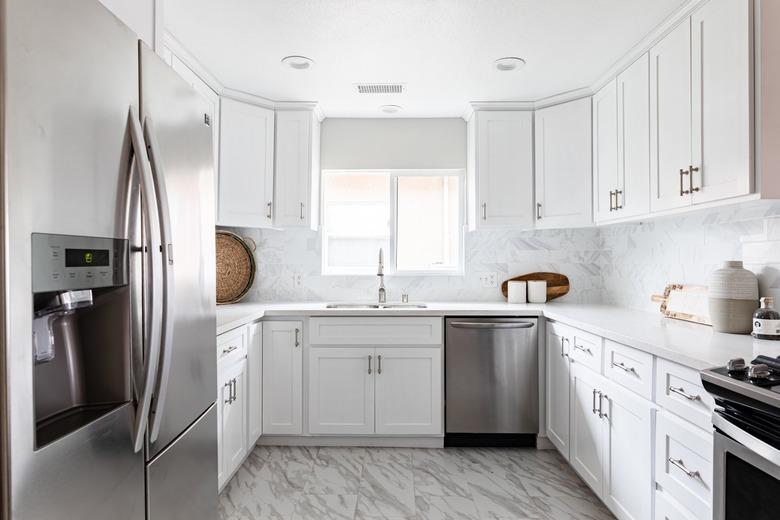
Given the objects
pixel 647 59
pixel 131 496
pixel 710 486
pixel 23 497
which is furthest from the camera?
pixel 647 59

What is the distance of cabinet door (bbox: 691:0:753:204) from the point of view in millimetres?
1658

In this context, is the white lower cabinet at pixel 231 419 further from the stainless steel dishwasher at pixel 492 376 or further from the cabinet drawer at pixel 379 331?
the stainless steel dishwasher at pixel 492 376

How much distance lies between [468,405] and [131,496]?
225 cm

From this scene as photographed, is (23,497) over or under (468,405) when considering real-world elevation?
over

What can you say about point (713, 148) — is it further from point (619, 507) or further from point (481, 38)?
point (619, 507)

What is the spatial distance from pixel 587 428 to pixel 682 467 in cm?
78

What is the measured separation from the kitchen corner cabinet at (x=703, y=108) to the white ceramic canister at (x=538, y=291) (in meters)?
1.19

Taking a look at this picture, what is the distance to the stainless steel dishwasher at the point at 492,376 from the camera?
9.80 ft

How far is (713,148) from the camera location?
1.83 m

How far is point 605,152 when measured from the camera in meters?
2.84

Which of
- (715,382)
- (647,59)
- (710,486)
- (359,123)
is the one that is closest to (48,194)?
(715,382)

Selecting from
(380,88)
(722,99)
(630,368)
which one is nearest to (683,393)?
(630,368)

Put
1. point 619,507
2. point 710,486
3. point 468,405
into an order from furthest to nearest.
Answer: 1. point 468,405
2. point 619,507
3. point 710,486

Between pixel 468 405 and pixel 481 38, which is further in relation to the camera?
pixel 468 405
